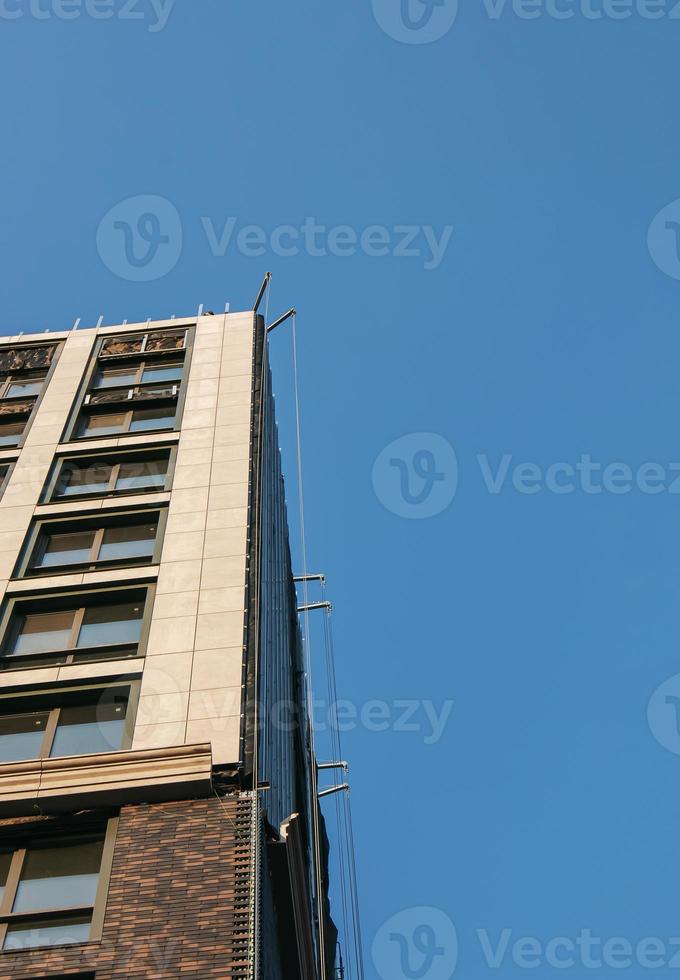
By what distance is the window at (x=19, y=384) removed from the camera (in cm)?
3712

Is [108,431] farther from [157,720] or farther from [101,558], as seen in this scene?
[157,720]

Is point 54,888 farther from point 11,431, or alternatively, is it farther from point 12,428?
point 12,428

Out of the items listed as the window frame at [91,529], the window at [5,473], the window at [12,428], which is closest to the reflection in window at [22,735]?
the window frame at [91,529]

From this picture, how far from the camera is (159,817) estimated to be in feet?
73.3

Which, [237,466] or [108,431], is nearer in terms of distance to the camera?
[237,466]

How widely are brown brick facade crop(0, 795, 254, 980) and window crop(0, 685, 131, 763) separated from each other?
8.59 ft

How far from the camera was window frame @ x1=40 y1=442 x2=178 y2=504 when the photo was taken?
32781 millimetres

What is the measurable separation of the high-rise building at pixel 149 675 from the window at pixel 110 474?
0.07 metres

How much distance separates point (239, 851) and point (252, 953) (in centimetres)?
229

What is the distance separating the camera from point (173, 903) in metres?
20.2

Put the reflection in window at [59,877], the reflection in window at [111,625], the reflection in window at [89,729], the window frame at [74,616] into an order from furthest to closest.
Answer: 1. the reflection in window at [111,625]
2. the window frame at [74,616]
3. the reflection in window at [89,729]
4. the reflection in window at [59,877]

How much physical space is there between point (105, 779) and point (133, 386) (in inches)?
729

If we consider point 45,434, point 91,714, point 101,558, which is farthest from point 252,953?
point 45,434

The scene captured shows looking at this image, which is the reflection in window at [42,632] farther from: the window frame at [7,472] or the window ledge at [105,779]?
the window frame at [7,472]
